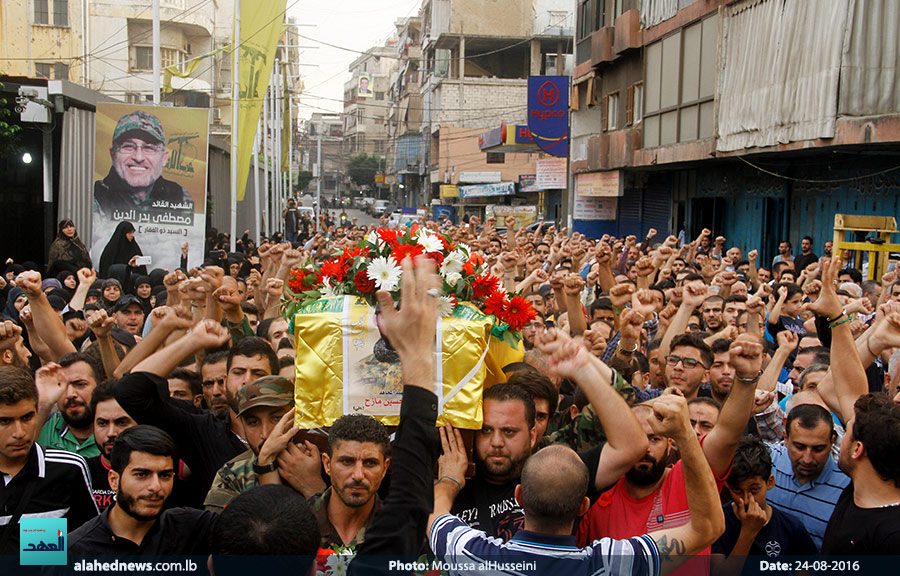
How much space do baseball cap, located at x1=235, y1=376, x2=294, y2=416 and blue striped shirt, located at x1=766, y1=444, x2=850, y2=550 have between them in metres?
2.58

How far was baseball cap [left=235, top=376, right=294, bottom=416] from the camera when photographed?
417 centimetres

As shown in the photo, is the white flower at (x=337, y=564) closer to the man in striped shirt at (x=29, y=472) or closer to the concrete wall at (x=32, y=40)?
the man in striped shirt at (x=29, y=472)

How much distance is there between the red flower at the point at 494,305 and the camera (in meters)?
4.25

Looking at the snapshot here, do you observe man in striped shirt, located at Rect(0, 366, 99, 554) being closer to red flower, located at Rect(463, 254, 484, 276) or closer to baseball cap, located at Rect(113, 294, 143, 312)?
red flower, located at Rect(463, 254, 484, 276)

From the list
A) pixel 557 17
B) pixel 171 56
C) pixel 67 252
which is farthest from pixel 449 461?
pixel 557 17

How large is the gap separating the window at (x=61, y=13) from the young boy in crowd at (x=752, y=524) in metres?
42.2

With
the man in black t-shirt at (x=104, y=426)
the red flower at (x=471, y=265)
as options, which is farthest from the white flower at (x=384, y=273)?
the man in black t-shirt at (x=104, y=426)

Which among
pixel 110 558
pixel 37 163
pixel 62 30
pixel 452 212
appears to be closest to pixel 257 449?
pixel 110 558

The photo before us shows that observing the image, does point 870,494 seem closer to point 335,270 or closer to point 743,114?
point 335,270

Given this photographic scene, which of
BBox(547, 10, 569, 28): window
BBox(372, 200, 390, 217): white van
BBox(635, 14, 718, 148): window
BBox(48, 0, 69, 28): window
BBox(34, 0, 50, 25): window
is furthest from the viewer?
BBox(372, 200, 390, 217): white van

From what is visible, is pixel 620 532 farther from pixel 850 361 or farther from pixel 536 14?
pixel 536 14

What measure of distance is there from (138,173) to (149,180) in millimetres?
195

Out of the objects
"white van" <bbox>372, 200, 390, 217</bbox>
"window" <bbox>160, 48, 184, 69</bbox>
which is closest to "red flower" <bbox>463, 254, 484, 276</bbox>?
"window" <bbox>160, 48, 184, 69</bbox>

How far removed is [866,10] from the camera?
11.5 metres
